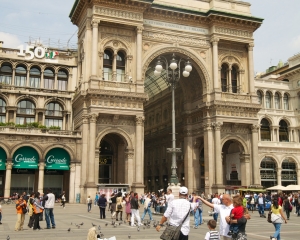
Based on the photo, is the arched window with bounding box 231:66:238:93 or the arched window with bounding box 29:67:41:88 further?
the arched window with bounding box 29:67:41:88

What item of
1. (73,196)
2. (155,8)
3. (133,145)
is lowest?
(73,196)

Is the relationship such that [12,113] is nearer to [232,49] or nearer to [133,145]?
[133,145]

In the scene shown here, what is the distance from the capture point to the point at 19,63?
48938mm

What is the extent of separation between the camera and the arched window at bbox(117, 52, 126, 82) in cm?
4422

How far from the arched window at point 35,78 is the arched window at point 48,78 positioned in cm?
76

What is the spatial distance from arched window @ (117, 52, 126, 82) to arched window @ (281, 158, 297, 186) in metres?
28.5

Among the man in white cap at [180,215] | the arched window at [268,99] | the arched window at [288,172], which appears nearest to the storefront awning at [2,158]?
the man in white cap at [180,215]

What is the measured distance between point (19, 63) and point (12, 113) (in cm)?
609

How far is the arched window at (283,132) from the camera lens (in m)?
60.2

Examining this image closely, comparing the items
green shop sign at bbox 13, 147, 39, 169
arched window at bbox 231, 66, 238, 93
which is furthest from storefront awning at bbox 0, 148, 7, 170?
arched window at bbox 231, 66, 238, 93

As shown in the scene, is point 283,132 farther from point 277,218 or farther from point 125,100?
point 277,218

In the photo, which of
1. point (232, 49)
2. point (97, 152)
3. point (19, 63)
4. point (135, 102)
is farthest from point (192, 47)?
point (19, 63)

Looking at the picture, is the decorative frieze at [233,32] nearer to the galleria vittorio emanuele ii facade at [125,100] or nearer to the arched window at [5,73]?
the galleria vittorio emanuele ii facade at [125,100]

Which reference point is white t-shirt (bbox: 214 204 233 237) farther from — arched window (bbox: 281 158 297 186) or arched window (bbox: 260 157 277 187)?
arched window (bbox: 281 158 297 186)
